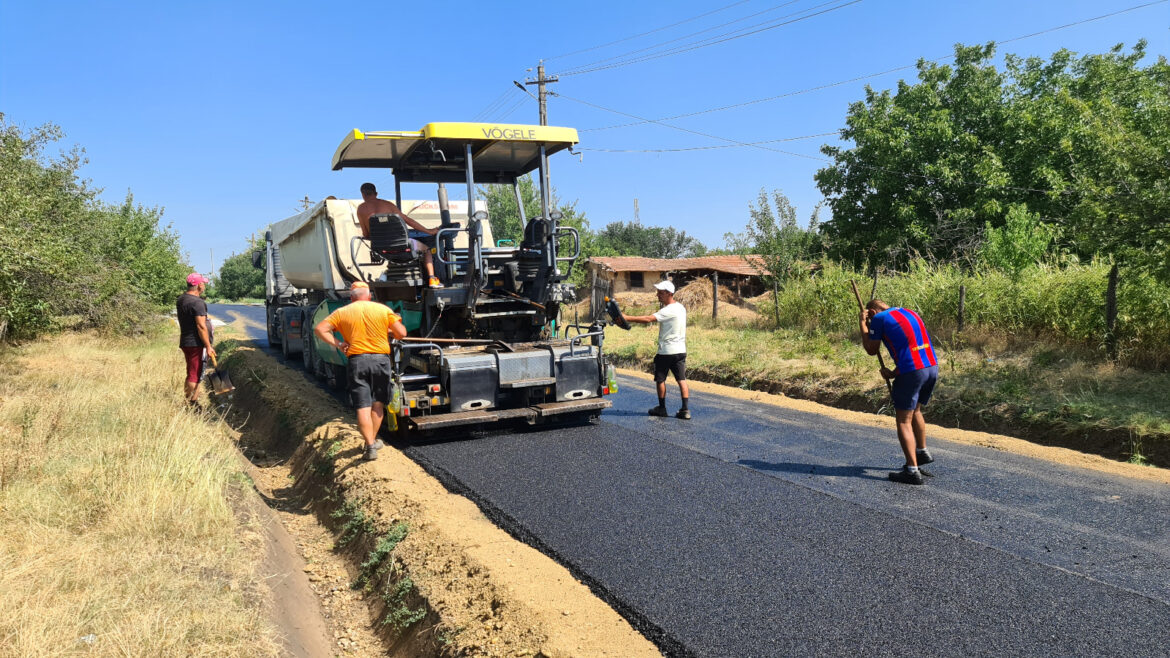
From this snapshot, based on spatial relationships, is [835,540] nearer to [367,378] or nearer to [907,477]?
[907,477]

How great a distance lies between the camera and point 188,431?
6512 millimetres

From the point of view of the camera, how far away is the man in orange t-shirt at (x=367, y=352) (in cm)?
642

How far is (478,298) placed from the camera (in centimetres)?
743

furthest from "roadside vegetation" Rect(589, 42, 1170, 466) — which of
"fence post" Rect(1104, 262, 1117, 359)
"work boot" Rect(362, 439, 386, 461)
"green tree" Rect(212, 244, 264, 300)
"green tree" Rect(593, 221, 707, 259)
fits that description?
"green tree" Rect(212, 244, 264, 300)

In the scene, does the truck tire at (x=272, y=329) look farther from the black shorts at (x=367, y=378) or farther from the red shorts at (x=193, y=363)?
the black shorts at (x=367, y=378)

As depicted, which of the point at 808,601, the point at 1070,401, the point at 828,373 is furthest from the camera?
the point at 828,373

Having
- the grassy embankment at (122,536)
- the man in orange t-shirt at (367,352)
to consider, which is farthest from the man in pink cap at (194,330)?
the man in orange t-shirt at (367,352)

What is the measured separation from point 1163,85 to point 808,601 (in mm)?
8533

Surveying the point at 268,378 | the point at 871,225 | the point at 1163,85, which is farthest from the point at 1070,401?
the point at 871,225

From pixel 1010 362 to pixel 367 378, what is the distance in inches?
296

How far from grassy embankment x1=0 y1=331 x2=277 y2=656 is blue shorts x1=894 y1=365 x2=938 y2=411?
4.46m

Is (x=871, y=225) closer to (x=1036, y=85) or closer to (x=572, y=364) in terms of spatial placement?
(x=1036, y=85)

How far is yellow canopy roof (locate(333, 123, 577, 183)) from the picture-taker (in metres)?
7.24

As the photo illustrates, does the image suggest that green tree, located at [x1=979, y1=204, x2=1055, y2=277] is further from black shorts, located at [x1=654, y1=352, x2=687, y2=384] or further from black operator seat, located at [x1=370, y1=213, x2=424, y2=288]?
black operator seat, located at [x1=370, y1=213, x2=424, y2=288]
